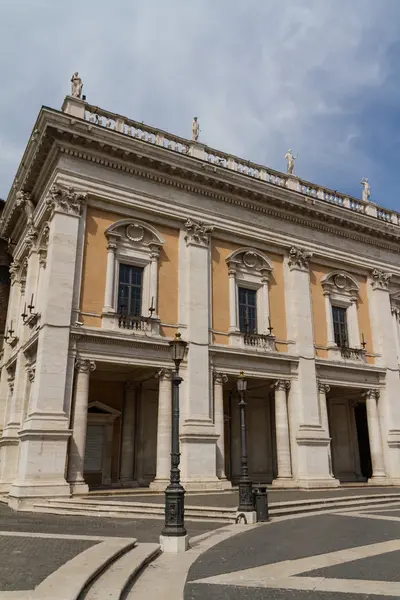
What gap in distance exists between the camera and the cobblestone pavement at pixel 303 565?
6.39 metres

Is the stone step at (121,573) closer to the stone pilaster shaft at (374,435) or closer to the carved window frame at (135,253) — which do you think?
the carved window frame at (135,253)

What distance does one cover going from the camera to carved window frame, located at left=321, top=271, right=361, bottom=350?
82.8 feet

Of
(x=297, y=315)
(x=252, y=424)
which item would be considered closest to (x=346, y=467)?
(x=252, y=424)

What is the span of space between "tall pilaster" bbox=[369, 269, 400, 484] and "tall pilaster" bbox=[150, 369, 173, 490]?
37.7ft

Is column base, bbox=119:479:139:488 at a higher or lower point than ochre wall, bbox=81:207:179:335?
lower

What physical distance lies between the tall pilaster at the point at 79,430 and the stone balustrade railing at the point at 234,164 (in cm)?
953

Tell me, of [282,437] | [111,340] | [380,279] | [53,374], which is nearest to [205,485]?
[282,437]

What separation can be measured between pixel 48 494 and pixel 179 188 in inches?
512

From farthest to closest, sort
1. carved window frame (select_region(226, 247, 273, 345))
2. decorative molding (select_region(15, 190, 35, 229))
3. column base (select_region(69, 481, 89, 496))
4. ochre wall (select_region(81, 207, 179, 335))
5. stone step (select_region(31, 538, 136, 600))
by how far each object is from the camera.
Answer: decorative molding (select_region(15, 190, 35, 229))
carved window frame (select_region(226, 247, 273, 345))
ochre wall (select_region(81, 207, 179, 335))
column base (select_region(69, 481, 89, 496))
stone step (select_region(31, 538, 136, 600))

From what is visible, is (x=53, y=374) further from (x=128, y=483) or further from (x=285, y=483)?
(x=285, y=483)

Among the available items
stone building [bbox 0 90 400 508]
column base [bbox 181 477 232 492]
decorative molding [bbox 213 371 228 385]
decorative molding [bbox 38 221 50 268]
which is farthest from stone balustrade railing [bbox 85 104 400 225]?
column base [bbox 181 477 232 492]

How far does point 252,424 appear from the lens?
24.8 metres

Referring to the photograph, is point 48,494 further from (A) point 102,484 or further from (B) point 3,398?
(B) point 3,398

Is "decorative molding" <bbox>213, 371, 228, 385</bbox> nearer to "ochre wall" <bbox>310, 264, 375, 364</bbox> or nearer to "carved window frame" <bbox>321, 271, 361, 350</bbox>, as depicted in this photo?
"ochre wall" <bbox>310, 264, 375, 364</bbox>
